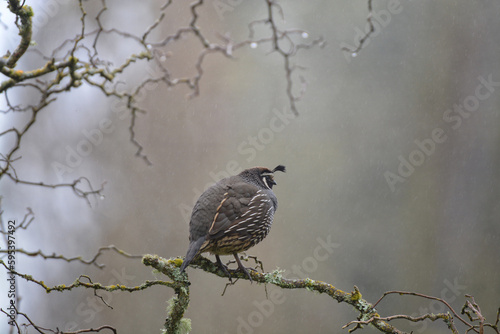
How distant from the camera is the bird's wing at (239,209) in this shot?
3627 mm

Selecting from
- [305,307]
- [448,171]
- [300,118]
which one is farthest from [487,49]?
[305,307]

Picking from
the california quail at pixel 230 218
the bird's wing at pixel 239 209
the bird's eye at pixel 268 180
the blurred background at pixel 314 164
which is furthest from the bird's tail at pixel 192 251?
the blurred background at pixel 314 164

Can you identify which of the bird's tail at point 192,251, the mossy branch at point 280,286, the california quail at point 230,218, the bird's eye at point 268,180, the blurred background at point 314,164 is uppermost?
the blurred background at point 314,164

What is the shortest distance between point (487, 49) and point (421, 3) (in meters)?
1.93

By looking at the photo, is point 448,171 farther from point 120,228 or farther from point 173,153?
point 120,228

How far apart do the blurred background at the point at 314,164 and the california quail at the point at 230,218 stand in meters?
5.74

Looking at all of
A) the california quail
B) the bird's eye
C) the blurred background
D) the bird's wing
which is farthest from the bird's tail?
the blurred background

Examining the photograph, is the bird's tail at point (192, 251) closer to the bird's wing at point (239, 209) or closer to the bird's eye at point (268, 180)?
the bird's wing at point (239, 209)

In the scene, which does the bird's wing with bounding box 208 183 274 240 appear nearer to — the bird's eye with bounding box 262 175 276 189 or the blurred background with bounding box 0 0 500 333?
the bird's eye with bounding box 262 175 276 189

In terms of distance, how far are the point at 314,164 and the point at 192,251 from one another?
7679 millimetres

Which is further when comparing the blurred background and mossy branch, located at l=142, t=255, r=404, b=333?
the blurred background

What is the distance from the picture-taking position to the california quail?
3574 millimetres

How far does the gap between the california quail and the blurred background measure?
574 centimetres

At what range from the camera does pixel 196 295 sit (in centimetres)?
1033
